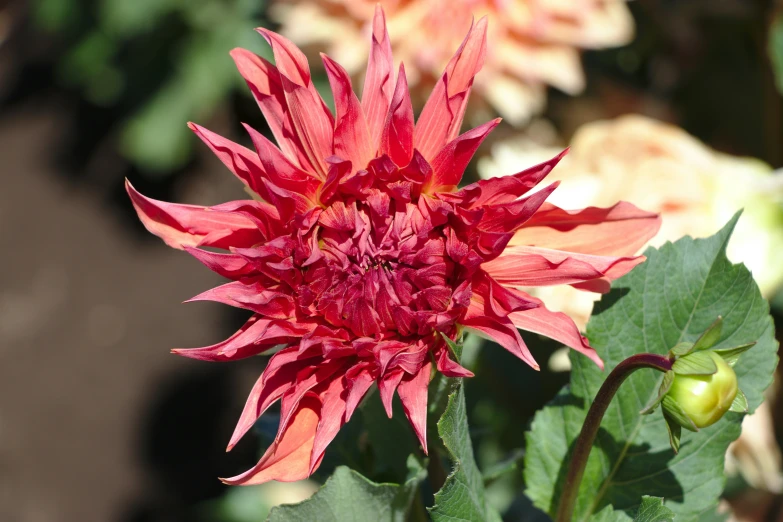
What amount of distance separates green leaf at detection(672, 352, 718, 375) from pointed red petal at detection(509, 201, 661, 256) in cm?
12

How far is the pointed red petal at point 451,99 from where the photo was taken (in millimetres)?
558

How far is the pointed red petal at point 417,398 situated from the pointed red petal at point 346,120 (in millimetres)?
161

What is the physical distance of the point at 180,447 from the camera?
88.7 inches

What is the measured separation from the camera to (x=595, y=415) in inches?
20.6

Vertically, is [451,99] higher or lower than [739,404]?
higher

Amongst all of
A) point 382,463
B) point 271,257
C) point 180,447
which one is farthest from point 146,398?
point 271,257

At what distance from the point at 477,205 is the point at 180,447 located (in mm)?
1903

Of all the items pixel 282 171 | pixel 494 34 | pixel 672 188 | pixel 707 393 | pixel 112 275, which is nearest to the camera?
pixel 707 393

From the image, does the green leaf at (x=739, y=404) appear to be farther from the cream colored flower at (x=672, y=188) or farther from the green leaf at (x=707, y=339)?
the cream colored flower at (x=672, y=188)

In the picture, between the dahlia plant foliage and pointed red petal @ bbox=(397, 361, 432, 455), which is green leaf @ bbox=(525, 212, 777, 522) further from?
pointed red petal @ bbox=(397, 361, 432, 455)

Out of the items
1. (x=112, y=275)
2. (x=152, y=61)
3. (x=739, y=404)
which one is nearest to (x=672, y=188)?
(x=739, y=404)

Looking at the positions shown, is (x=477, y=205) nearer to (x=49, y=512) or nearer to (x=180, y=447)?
(x=180, y=447)

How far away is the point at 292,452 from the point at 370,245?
0.52 ft

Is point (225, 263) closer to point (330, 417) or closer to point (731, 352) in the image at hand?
point (330, 417)
